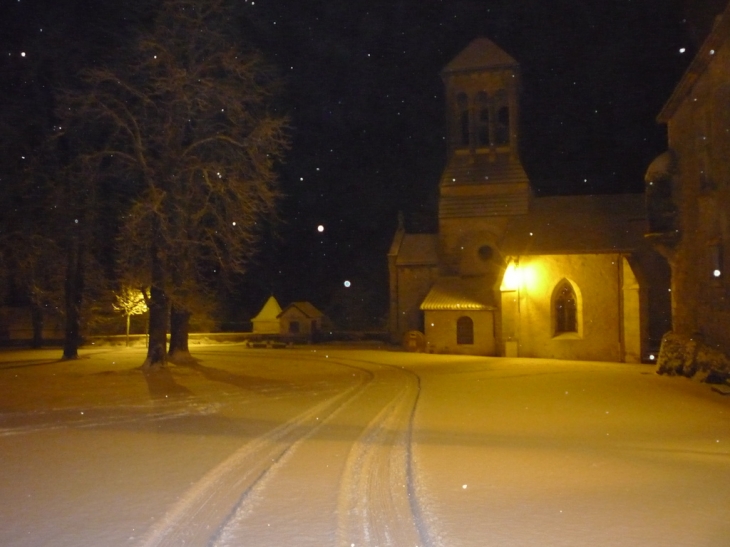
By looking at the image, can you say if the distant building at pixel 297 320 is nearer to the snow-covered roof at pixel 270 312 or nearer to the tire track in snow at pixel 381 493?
the snow-covered roof at pixel 270 312

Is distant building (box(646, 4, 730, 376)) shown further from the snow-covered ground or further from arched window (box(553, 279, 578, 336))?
arched window (box(553, 279, 578, 336))

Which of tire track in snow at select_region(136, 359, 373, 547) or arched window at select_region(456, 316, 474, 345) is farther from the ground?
arched window at select_region(456, 316, 474, 345)

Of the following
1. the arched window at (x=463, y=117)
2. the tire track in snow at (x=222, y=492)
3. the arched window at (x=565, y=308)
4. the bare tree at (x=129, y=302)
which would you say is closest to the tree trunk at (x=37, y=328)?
the bare tree at (x=129, y=302)

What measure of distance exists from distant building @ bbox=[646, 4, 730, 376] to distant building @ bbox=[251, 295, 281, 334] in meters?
40.0

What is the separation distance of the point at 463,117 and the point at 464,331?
1175 cm

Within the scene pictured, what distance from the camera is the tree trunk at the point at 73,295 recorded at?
122 ft

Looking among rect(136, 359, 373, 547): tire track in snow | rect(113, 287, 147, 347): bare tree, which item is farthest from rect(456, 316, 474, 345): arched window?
rect(136, 359, 373, 547): tire track in snow

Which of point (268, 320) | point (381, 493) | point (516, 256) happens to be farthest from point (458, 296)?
point (381, 493)

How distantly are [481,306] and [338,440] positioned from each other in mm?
27635

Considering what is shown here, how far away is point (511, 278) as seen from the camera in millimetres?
38219

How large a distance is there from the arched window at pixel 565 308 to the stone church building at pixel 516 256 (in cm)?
5

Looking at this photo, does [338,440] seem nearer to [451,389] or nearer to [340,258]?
[451,389]

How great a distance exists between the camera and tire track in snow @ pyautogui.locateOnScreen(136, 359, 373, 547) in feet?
24.6

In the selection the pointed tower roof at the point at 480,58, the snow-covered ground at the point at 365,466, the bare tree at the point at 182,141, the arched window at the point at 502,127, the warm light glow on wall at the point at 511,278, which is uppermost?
the pointed tower roof at the point at 480,58
